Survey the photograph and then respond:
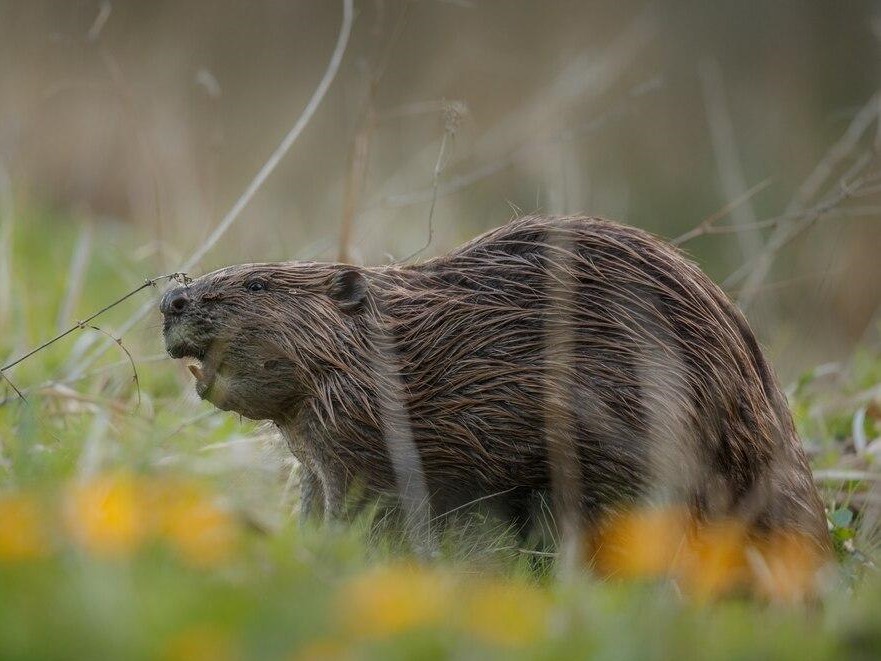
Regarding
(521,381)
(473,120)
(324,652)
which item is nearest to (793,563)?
(521,381)

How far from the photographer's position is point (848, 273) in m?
8.46

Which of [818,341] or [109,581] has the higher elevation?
[109,581]

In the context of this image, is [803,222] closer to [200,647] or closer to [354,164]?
[354,164]

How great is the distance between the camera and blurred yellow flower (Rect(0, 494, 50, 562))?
1.72 m

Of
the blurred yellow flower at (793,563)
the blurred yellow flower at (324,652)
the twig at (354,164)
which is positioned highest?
the twig at (354,164)

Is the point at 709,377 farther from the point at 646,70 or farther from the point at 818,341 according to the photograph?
A: the point at 646,70

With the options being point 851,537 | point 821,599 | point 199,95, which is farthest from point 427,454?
point 199,95

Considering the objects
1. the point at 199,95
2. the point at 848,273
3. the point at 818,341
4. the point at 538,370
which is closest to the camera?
the point at 538,370

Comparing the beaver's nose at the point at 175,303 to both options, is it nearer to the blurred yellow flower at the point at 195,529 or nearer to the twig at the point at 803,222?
the blurred yellow flower at the point at 195,529

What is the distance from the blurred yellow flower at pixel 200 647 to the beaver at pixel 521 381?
59.3 inches

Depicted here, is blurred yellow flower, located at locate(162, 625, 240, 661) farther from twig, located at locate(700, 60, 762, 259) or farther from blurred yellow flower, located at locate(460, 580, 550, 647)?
twig, located at locate(700, 60, 762, 259)

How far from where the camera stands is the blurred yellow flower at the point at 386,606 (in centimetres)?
165

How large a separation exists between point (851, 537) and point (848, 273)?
527 cm

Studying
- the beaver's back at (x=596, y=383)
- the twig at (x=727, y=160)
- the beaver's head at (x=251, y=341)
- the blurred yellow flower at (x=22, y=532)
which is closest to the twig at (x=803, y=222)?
the twig at (x=727, y=160)
